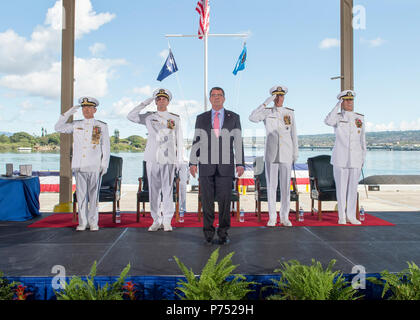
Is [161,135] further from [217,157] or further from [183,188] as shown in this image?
[183,188]

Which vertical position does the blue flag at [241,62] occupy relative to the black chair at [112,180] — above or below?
above

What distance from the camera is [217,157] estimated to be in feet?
11.9

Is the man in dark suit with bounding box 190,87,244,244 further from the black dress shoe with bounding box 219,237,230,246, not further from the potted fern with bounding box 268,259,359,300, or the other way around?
the potted fern with bounding box 268,259,359,300

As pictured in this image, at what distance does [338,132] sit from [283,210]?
1296mm

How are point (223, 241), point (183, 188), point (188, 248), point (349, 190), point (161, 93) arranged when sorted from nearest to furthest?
point (188, 248), point (223, 241), point (161, 93), point (349, 190), point (183, 188)

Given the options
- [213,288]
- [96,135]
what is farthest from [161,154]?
[213,288]

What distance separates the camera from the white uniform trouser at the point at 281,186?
14.9ft

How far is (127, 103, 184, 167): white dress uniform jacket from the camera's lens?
4.23 metres

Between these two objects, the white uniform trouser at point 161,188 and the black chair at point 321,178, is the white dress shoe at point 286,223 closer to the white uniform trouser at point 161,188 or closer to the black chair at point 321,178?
the black chair at point 321,178

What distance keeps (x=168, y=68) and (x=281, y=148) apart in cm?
583

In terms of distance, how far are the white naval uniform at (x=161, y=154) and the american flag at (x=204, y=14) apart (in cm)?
735

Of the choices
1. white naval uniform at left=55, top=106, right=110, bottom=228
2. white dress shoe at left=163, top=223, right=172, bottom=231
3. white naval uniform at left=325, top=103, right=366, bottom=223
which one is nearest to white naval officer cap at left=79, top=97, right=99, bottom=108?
white naval uniform at left=55, top=106, right=110, bottom=228

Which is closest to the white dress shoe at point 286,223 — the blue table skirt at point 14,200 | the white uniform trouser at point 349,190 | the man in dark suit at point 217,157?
the white uniform trouser at point 349,190

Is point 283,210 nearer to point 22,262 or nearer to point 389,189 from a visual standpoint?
point 22,262
